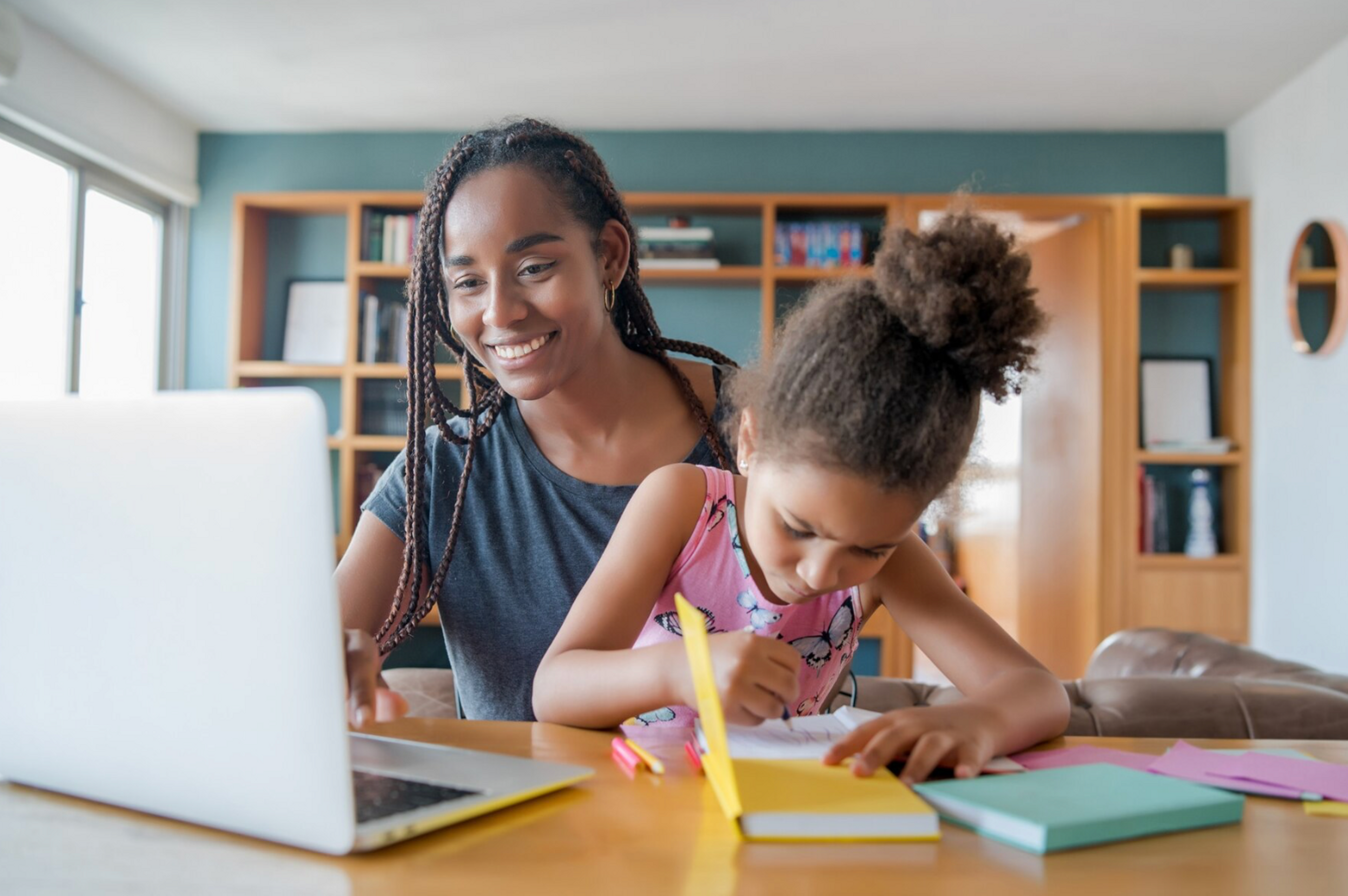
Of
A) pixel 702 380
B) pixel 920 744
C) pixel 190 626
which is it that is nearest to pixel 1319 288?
pixel 702 380

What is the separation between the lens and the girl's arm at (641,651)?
0.80 m

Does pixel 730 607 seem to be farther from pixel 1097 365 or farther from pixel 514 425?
pixel 1097 365

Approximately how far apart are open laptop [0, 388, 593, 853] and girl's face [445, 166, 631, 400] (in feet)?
2.40

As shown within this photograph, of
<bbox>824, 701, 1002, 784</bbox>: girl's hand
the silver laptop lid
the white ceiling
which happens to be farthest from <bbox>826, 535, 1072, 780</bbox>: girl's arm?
the white ceiling

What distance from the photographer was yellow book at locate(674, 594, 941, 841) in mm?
668

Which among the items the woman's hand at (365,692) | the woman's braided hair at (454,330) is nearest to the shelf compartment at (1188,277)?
the woman's braided hair at (454,330)

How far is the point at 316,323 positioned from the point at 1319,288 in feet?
13.6

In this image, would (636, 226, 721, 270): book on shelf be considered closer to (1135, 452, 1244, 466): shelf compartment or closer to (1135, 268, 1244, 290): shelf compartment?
(1135, 268, 1244, 290): shelf compartment

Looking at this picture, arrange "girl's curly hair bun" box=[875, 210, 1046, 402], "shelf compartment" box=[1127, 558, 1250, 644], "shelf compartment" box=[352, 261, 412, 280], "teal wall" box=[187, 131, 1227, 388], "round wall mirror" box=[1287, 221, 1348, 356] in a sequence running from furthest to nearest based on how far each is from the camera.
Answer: "teal wall" box=[187, 131, 1227, 388] < "shelf compartment" box=[352, 261, 412, 280] < "shelf compartment" box=[1127, 558, 1250, 644] < "round wall mirror" box=[1287, 221, 1348, 356] < "girl's curly hair bun" box=[875, 210, 1046, 402]

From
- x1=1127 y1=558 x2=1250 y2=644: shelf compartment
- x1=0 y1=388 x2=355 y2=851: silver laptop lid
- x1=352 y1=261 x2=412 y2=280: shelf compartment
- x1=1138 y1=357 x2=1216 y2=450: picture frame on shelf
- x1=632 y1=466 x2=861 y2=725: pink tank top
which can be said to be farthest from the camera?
x1=1138 y1=357 x2=1216 y2=450: picture frame on shelf

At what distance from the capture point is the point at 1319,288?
4016mm

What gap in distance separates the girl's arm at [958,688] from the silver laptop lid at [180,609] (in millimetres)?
385

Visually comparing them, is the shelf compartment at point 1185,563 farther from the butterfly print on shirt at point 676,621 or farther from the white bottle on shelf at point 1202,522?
the butterfly print on shirt at point 676,621

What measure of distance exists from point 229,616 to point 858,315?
1.88 feet
